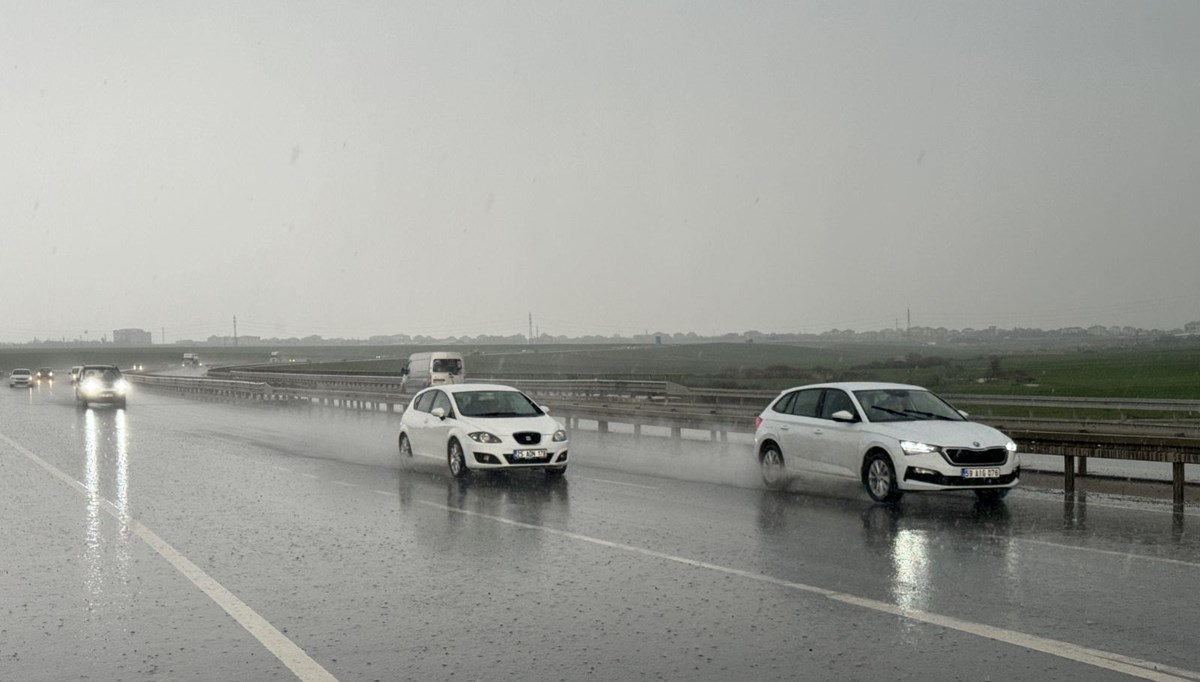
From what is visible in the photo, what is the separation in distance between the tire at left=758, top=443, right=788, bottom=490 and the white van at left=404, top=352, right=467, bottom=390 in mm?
30855

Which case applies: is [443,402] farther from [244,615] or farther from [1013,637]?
[1013,637]

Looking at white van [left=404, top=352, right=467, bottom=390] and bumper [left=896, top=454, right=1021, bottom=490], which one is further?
white van [left=404, top=352, right=467, bottom=390]

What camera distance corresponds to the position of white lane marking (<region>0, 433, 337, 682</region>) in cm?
636

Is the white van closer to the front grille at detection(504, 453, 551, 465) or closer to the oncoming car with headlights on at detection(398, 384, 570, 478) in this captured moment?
the oncoming car with headlights on at detection(398, 384, 570, 478)

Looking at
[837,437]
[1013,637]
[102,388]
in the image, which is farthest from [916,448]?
[102,388]

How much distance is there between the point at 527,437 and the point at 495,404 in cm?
185

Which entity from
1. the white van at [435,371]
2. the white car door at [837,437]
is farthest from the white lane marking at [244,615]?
the white van at [435,371]

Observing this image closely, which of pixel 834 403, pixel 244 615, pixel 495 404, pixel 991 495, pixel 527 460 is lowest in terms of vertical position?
pixel 991 495

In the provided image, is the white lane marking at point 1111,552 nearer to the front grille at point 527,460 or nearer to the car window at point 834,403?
the car window at point 834,403

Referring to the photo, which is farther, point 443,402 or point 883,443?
point 443,402

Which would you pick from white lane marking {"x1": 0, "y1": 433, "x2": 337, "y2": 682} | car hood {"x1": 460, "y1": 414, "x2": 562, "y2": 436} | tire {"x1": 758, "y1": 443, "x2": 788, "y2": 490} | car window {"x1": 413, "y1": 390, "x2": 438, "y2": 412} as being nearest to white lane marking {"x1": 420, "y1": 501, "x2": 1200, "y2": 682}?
white lane marking {"x1": 0, "y1": 433, "x2": 337, "y2": 682}

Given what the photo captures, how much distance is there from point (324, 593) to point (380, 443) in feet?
57.4

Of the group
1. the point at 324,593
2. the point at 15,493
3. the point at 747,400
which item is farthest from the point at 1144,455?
the point at 747,400

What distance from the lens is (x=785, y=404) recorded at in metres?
16.5
